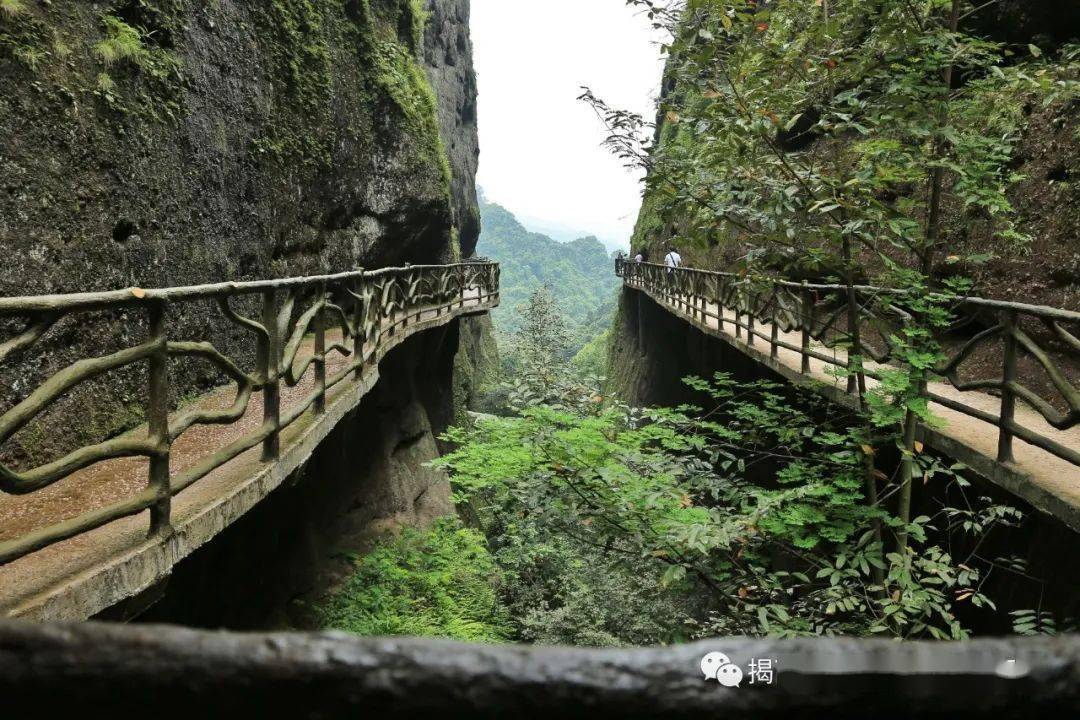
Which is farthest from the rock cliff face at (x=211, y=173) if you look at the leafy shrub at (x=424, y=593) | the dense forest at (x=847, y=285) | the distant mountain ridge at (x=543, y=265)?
the distant mountain ridge at (x=543, y=265)

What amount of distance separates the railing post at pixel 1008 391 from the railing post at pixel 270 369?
4757 millimetres

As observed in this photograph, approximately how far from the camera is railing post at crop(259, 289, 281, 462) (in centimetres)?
395

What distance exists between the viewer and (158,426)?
289 cm

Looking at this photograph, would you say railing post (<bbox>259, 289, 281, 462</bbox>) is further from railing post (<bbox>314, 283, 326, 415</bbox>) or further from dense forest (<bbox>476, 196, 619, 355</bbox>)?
dense forest (<bbox>476, 196, 619, 355</bbox>)

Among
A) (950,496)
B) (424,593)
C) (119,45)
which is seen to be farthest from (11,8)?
(950,496)

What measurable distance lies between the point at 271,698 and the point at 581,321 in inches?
3643

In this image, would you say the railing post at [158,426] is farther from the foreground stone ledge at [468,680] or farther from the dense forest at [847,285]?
the dense forest at [847,285]

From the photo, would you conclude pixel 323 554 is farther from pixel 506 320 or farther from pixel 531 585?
pixel 506 320

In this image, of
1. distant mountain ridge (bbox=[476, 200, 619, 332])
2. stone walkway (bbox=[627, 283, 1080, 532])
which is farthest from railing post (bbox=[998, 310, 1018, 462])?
distant mountain ridge (bbox=[476, 200, 619, 332])

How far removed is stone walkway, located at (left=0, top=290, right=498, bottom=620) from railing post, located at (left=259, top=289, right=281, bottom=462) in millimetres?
149

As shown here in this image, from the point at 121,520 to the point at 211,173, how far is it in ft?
17.2

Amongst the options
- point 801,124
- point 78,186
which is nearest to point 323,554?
point 78,186

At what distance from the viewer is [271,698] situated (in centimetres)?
61

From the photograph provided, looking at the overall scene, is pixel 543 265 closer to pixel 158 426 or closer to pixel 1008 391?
pixel 1008 391
